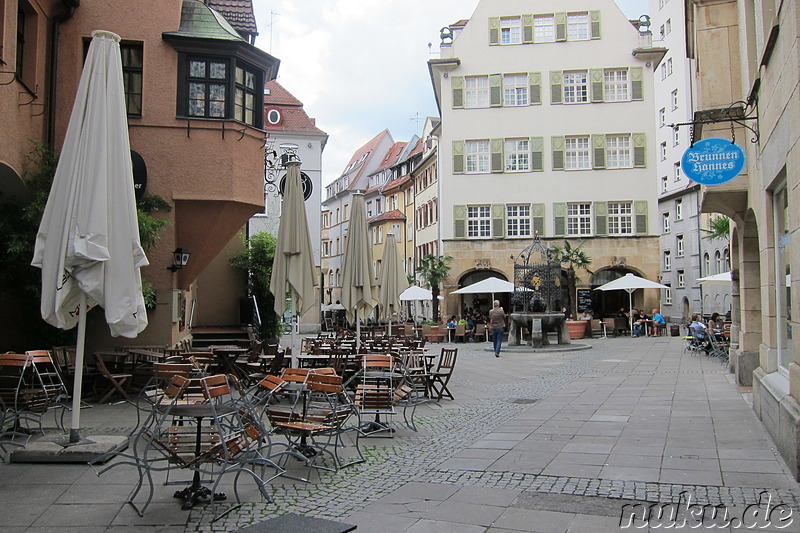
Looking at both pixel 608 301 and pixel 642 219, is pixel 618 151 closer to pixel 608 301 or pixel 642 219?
pixel 642 219

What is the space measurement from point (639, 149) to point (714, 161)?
3060 centimetres

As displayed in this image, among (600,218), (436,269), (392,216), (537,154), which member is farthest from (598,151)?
(392,216)

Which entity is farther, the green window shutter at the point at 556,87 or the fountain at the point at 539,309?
the green window shutter at the point at 556,87

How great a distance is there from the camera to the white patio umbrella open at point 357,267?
14992mm

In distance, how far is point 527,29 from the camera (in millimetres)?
39812

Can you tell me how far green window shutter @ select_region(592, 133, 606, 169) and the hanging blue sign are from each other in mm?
29931

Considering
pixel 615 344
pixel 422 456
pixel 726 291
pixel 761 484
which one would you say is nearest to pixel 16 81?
pixel 422 456

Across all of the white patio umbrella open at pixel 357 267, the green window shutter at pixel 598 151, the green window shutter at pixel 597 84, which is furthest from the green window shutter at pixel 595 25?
the white patio umbrella open at pixel 357 267

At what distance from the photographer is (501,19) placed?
40.2 m

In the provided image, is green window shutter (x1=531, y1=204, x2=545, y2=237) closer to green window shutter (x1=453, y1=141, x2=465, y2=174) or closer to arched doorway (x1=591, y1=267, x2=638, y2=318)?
arched doorway (x1=591, y1=267, x2=638, y2=318)

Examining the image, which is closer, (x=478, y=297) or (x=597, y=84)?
(x=597, y=84)

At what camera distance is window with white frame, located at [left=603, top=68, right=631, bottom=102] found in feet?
129

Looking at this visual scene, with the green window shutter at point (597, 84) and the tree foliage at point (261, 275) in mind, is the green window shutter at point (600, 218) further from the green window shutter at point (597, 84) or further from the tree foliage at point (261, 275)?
the tree foliage at point (261, 275)

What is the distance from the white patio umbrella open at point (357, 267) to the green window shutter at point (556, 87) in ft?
88.8
